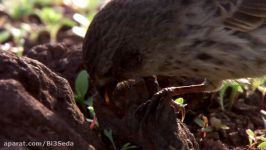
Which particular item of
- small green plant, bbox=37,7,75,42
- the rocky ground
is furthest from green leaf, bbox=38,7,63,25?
the rocky ground

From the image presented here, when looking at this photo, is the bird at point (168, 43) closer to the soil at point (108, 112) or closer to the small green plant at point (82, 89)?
the soil at point (108, 112)

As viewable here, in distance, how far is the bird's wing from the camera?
13.0 feet

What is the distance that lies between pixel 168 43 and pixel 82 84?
0.69 meters

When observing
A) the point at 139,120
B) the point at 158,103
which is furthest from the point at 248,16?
the point at 139,120

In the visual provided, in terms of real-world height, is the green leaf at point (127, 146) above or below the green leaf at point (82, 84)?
below

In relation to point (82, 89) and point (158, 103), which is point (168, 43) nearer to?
point (158, 103)

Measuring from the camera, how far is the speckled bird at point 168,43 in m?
3.59

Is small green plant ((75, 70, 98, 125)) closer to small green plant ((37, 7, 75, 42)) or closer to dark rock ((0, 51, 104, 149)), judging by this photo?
dark rock ((0, 51, 104, 149))

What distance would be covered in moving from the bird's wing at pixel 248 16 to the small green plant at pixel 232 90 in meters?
0.39

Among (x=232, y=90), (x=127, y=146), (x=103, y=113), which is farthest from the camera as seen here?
(x=232, y=90)

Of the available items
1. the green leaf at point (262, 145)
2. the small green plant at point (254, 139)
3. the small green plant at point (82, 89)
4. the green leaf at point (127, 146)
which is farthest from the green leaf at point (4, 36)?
the green leaf at point (262, 145)

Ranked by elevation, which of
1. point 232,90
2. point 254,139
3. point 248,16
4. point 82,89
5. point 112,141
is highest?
point 248,16

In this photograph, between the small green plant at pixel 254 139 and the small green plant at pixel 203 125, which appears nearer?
the small green plant at pixel 254 139

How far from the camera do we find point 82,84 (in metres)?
4.09
